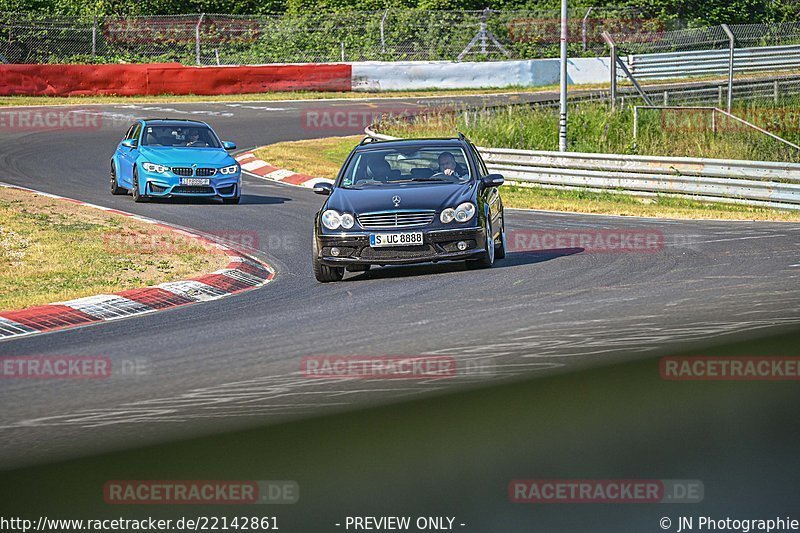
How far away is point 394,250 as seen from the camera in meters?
12.9

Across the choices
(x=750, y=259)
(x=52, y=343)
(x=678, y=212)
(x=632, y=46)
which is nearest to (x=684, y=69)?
(x=632, y=46)

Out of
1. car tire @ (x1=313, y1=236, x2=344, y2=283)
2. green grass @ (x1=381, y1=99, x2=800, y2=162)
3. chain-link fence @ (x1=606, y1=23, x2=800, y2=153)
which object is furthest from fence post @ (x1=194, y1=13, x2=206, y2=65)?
car tire @ (x1=313, y1=236, x2=344, y2=283)

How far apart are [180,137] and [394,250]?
9686 millimetres

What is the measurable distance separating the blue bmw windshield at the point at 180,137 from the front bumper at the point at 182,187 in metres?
0.82

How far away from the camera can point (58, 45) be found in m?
41.0

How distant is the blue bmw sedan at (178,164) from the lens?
68.1 ft

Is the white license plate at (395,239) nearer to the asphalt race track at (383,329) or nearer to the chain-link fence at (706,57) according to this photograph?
the asphalt race track at (383,329)

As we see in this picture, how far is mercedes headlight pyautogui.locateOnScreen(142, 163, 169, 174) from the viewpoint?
68.2ft

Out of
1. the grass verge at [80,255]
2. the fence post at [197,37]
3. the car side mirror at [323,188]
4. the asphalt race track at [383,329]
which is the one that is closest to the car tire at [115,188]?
the grass verge at [80,255]

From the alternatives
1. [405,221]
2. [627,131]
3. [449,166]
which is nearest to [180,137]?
[449,166]

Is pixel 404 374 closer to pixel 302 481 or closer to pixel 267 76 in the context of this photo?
pixel 302 481

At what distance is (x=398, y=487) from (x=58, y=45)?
37.5 metres

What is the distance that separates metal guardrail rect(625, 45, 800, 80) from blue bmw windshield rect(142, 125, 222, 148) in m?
23.2

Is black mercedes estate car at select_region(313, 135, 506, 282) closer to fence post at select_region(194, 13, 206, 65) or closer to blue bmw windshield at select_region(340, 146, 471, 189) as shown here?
blue bmw windshield at select_region(340, 146, 471, 189)
